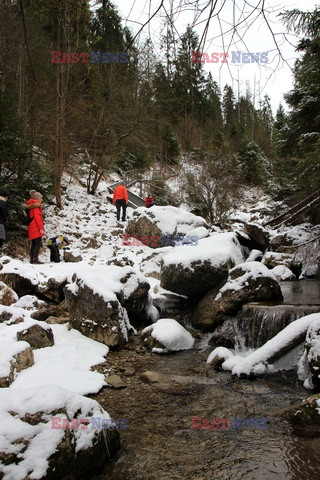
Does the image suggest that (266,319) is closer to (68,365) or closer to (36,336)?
(68,365)

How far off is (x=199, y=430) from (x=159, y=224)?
10162 mm

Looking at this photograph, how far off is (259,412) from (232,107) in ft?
119

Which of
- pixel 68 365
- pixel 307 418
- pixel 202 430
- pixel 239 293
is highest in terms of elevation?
pixel 239 293

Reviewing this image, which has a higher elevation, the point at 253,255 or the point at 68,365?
the point at 253,255

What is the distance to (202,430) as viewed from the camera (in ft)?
12.0

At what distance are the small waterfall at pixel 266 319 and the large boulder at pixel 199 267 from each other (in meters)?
1.46

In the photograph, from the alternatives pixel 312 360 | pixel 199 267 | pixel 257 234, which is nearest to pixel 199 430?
pixel 312 360

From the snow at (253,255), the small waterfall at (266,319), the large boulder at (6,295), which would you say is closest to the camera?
the small waterfall at (266,319)

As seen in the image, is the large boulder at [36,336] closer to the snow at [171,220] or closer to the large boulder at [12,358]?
the large boulder at [12,358]

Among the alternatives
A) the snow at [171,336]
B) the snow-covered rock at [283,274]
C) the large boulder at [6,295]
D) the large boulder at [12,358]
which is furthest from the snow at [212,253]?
the large boulder at [12,358]

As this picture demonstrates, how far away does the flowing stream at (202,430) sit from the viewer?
2967 mm

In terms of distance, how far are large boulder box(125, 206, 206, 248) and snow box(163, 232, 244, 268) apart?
13.4ft

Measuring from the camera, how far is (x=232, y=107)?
1416 inches

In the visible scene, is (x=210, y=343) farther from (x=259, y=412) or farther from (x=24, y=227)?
(x=24, y=227)
